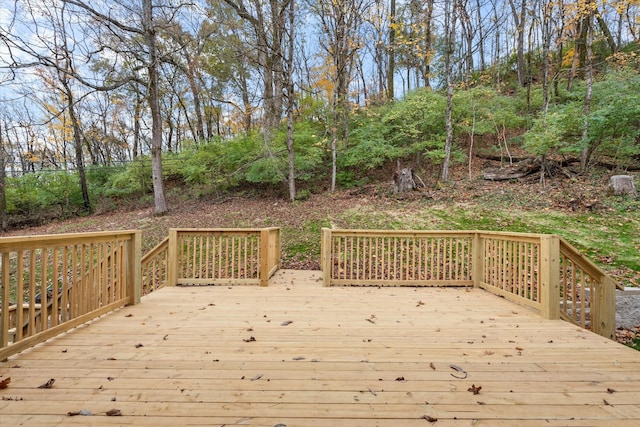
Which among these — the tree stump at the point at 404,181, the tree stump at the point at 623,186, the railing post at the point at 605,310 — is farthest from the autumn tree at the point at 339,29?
the railing post at the point at 605,310

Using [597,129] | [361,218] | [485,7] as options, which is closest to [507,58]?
[485,7]

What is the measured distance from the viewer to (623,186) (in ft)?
23.6

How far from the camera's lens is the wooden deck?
4.93 feet

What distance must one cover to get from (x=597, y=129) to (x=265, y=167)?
10.3 meters

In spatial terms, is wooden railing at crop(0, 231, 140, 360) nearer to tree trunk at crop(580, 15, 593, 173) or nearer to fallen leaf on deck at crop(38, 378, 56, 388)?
fallen leaf on deck at crop(38, 378, 56, 388)

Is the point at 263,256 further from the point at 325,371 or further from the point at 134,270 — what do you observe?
the point at 325,371

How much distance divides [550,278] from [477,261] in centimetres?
141

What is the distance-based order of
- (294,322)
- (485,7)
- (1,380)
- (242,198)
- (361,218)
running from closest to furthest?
(1,380)
(294,322)
(361,218)
(242,198)
(485,7)

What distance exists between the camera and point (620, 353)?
2162 mm

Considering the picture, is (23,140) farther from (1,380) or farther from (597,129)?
(597,129)

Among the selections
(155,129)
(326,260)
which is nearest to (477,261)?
(326,260)

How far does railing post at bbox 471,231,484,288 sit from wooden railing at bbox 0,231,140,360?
182 inches

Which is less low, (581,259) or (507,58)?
(507,58)

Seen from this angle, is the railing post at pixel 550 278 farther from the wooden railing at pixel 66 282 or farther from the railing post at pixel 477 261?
the wooden railing at pixel 66 282
